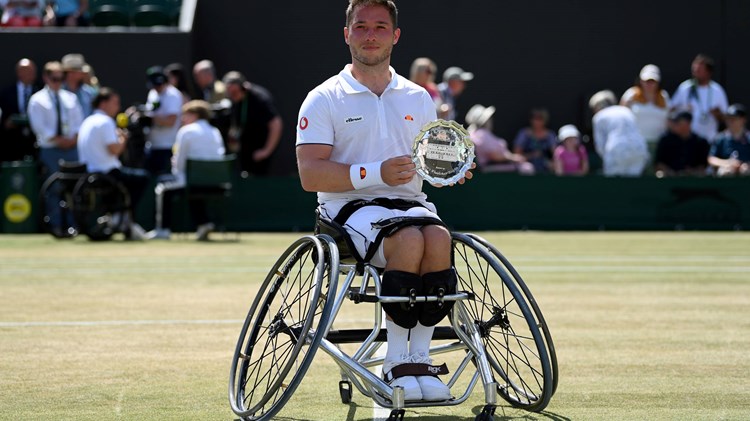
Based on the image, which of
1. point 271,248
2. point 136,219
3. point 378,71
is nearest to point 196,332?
point 378,71

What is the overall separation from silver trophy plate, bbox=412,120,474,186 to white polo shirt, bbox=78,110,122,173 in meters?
11.2

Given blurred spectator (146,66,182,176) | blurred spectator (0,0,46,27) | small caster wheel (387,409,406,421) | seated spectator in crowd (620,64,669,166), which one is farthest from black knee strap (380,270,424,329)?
blurred spectator (0,0,46,27)

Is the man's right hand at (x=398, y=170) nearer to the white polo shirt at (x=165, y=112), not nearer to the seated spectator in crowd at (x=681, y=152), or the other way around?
the white polo shirt at (x=165, y=112)

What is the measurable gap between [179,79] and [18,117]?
7.20 ft

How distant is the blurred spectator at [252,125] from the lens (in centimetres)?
1769

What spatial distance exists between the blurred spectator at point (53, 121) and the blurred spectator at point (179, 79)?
A: 1520 mm

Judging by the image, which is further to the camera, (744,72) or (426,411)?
(744,72)

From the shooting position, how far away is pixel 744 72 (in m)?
22.7

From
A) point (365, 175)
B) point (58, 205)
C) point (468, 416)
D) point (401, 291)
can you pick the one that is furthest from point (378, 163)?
point (58, 205)

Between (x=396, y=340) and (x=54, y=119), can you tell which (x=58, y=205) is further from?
(x=396, y=340)

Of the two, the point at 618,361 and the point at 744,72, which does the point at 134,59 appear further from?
the point at 618,361

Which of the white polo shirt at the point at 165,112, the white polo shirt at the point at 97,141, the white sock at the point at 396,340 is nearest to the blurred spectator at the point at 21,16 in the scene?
the white polo shirt at the point at 165,112

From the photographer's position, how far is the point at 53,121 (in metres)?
17.0

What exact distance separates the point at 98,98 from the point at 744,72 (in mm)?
11612
